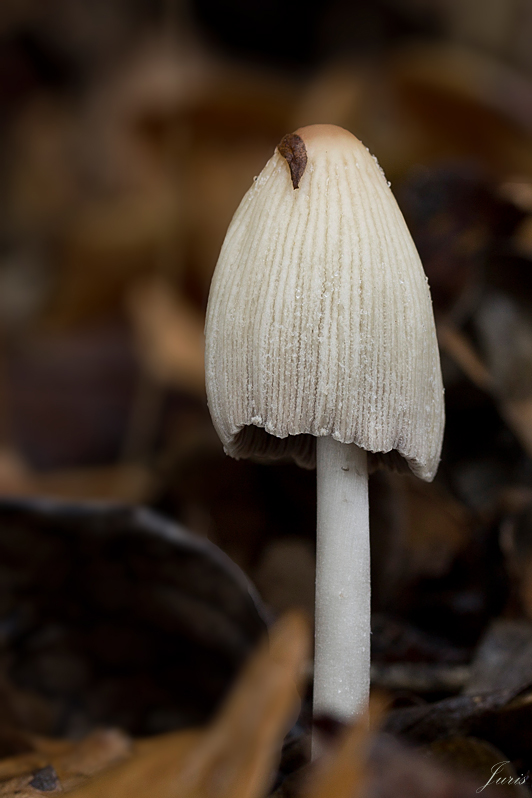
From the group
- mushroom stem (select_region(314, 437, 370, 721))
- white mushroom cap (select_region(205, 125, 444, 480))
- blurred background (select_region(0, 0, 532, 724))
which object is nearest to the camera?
white mushroom cap (select_region(205, 125, 444, 480))

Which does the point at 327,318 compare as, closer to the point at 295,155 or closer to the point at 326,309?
the point at 326,309

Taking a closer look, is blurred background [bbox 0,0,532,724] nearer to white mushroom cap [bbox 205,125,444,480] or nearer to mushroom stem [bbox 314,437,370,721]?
mushroom stem [bbox 314,437,370,721]

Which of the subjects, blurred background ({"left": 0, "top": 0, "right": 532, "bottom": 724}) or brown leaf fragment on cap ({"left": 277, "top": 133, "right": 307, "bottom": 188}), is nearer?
brown leaf fragment on cap ({"left": 277, "top": 133, "right": 307, "bottom": 188})

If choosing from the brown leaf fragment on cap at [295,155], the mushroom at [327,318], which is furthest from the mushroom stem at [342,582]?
the brown leaf fragment on cap at [295,155]

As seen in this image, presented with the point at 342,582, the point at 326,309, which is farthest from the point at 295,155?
the point at 342,582

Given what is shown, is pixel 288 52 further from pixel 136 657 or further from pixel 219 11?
pixel 136 657

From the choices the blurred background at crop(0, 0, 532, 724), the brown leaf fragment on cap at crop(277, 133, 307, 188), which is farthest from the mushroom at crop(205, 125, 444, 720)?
the blurred background at crop(0, 0, 532, 724)
